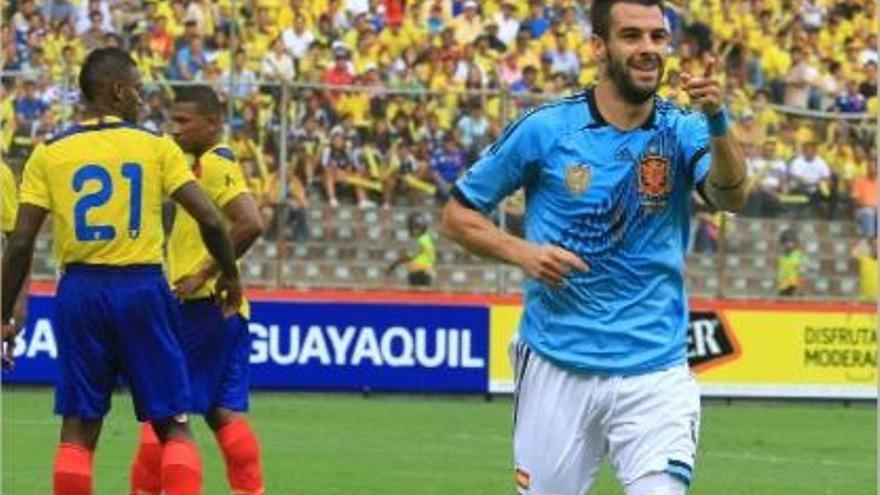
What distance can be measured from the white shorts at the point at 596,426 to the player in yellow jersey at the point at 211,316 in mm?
3868

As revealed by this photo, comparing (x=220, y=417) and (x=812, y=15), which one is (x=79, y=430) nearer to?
(x=220, y=417)

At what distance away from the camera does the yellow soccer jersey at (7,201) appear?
12.0m

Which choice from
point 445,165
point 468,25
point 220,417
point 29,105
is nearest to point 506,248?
point 220,417

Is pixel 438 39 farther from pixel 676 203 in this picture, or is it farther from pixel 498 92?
pixel 676 203

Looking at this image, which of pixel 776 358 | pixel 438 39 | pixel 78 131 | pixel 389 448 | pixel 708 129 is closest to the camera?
pixel 708 129

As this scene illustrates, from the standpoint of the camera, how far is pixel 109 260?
11.0 m

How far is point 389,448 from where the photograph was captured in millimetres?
18172

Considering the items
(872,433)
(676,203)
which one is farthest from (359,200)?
(676,203)

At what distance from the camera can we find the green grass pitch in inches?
603

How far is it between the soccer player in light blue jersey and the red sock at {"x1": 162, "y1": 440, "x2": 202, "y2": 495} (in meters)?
2.96

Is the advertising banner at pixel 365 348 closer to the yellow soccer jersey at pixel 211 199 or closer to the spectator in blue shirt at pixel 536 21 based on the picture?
the spectator in blue shirt at pixel 536 21

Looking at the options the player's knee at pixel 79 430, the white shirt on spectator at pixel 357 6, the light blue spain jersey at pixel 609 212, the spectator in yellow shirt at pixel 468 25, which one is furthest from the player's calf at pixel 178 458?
the white shirt on spectator at pixel 357 6

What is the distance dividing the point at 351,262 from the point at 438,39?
5.15 m

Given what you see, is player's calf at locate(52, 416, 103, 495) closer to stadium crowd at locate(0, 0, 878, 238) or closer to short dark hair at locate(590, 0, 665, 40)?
short dark hair at locate(590, 0, 665, 40)
